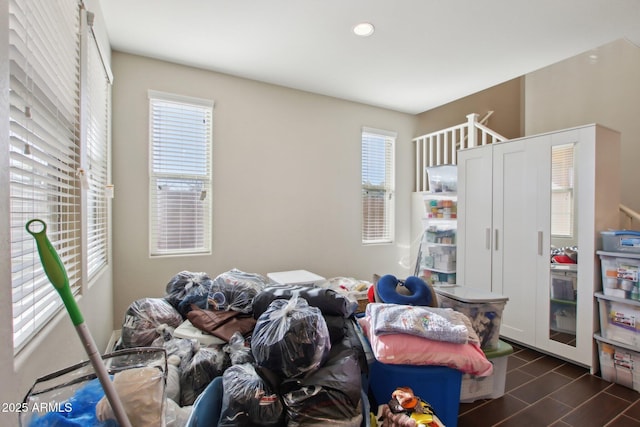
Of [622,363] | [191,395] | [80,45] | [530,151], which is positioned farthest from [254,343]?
[530,151]

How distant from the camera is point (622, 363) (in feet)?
7.79

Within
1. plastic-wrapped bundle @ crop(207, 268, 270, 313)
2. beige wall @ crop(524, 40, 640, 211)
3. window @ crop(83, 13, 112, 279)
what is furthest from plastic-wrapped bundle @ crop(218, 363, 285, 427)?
beige wall @ crop(524, 40, 640, 211)

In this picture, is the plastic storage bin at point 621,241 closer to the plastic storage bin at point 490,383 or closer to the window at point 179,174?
the plastic storage bin at point 490,383

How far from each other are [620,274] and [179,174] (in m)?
4.03

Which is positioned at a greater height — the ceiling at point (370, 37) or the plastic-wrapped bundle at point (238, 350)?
the ceiling at point (370, 37)

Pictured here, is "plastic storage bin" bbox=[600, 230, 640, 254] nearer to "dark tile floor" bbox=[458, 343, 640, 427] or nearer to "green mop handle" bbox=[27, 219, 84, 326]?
"dark tile floor" bbox=[458, 343, 640, 427]

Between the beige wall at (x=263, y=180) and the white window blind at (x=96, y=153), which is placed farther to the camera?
the beige wall at (x=263, y=180)

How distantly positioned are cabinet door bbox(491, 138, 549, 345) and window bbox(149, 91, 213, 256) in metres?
3.13

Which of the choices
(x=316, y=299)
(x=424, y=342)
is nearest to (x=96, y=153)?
(x=316, y=299)

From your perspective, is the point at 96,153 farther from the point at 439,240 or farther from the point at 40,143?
the point at 439,240

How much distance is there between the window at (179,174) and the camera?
3.12 metres

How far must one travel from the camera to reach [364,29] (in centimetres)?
264

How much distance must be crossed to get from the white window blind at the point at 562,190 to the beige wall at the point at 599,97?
146 cm

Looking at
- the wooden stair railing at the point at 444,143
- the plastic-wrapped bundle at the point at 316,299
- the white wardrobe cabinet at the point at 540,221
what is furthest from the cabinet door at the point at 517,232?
the plastic-wrapped bundle at the point at 316,299
